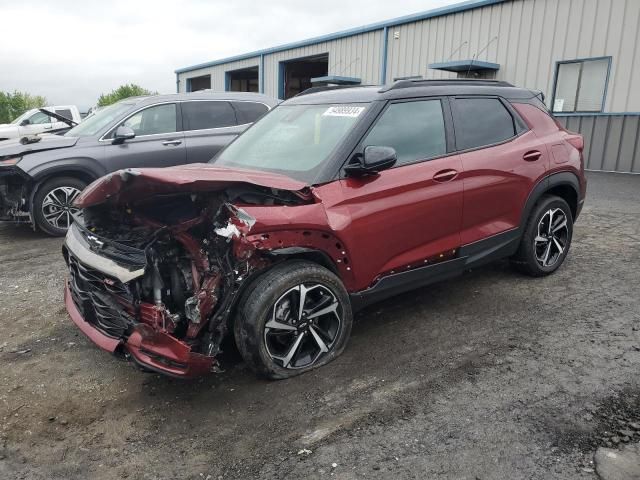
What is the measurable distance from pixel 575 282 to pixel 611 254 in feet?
3.98

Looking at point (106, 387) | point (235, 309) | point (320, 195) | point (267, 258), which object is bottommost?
point (106, 387)

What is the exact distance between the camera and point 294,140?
3799 mm

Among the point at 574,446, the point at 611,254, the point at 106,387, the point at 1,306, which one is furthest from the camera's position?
the point at 611,254

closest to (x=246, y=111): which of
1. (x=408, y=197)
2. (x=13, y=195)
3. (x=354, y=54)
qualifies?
(x=13, y=195)

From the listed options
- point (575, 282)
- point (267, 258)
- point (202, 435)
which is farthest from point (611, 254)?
point (202, 435)

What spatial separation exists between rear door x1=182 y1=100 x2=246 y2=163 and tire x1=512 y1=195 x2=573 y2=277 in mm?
4478

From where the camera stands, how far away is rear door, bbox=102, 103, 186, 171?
7039mm

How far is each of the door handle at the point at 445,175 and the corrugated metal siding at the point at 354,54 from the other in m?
13.3

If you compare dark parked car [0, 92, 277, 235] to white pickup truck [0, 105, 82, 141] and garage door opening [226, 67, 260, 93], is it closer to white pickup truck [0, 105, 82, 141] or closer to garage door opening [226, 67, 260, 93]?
white pickup truck [0, 105, 82, 141]

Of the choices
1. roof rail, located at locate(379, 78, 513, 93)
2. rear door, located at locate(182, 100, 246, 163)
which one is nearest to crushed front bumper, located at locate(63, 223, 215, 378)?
roof rail, located at locate(379, 78, 513, 93)

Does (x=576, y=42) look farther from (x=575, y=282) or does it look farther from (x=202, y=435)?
(x=202, y=435)

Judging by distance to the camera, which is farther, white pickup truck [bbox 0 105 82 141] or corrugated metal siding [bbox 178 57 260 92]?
corrugated metal siding [bbox 178 57 260 92]

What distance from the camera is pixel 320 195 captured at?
3.18 meters

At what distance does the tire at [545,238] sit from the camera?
4.59m
